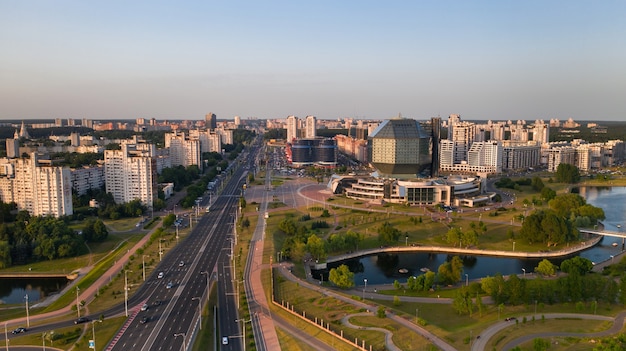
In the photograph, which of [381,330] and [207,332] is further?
[207,332]

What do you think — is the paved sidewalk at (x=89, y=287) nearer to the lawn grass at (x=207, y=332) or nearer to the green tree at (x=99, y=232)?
the green tree at (x=99, y=232)

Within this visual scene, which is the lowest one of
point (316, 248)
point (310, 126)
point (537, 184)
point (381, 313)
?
point (381, 313)

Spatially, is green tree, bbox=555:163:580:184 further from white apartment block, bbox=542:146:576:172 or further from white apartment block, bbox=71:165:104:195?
white apartment block, bbox=71:165:104:195

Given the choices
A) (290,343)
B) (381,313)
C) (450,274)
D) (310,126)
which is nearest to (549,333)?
(381,313)

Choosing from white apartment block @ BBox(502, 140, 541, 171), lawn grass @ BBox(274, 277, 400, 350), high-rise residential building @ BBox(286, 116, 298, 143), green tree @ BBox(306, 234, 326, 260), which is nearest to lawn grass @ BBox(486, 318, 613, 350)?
lawn grass @ BBox(274, 277, 400, 350)

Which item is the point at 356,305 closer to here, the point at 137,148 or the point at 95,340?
the point at 95,340

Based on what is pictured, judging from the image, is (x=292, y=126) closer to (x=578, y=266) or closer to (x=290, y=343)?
(x=578, y=266)
